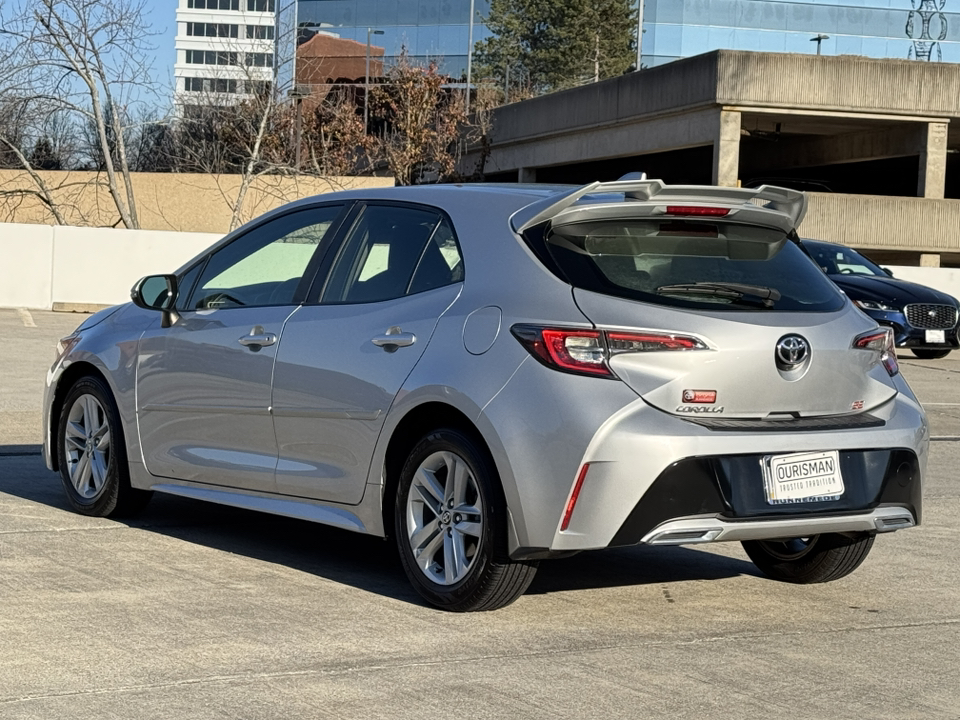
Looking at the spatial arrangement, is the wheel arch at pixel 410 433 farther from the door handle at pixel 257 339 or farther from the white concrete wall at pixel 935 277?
the white concrete wall at pixel 935 277

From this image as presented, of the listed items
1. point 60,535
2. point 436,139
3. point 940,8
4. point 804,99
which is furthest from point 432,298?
point 940,8

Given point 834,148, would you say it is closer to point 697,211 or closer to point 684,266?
point 697,211

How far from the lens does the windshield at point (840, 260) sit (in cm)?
2194

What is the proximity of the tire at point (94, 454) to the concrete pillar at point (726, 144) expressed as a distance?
29820 mm

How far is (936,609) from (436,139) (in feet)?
174

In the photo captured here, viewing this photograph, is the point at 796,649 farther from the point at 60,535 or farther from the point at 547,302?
the point at 60,535

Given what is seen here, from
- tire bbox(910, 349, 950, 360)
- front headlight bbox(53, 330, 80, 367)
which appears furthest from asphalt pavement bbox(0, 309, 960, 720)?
tire bbox(910, 349, 950, 360)

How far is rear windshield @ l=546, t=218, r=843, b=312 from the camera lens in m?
5.55

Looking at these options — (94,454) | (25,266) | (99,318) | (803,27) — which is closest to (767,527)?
(94,454)

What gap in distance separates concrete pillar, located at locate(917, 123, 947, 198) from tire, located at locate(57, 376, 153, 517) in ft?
105

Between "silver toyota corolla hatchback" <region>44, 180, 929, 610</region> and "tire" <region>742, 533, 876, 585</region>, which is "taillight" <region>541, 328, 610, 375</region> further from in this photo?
"tire" <region>742, 533, 876, 585</region>

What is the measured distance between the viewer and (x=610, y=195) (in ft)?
18.8

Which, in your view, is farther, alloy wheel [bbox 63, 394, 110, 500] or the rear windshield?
alloy wheel [bbox 63, 394, 110, 500]

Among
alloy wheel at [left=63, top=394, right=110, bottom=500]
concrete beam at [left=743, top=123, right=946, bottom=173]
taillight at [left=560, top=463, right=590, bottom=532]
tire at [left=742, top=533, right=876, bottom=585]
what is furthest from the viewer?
concrete beam at [left=743, top=123, right=946, bottom=173]
